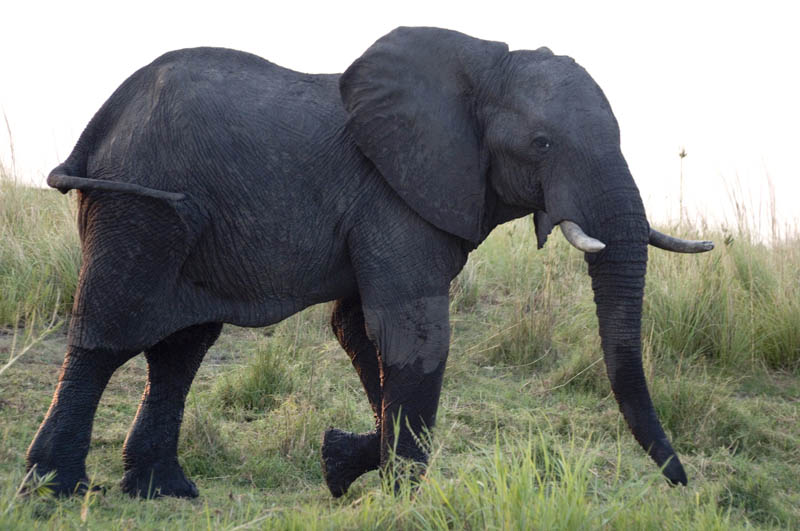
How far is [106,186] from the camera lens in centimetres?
462

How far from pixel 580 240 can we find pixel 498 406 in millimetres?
2850

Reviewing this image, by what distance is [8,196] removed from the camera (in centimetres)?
998

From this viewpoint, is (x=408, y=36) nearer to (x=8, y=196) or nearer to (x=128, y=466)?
(x=128, y=466)

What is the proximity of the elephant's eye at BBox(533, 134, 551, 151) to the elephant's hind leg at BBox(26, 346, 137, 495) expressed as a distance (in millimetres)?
2136

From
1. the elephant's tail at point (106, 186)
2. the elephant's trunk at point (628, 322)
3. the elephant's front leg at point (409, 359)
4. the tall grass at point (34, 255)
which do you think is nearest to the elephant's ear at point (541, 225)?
the elephant's trunk at point (628, 322)

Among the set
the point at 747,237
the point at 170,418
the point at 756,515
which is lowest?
the point at 756,515

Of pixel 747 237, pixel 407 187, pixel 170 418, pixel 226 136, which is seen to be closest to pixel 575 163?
pixel 407 187

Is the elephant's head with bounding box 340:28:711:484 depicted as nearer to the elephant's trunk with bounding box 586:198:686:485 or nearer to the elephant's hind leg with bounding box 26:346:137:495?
the elephant's trunk with bounding box 586:198:686:485

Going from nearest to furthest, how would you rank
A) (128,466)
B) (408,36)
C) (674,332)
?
1. (408,36)
2. (128,466)
3. (674,332)

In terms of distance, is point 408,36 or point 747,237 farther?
point 747,237

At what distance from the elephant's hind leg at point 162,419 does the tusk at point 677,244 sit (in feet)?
7.55

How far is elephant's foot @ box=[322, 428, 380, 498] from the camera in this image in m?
5.23

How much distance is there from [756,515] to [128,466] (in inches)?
130

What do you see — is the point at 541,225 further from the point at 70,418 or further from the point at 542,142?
the point at 70,418
